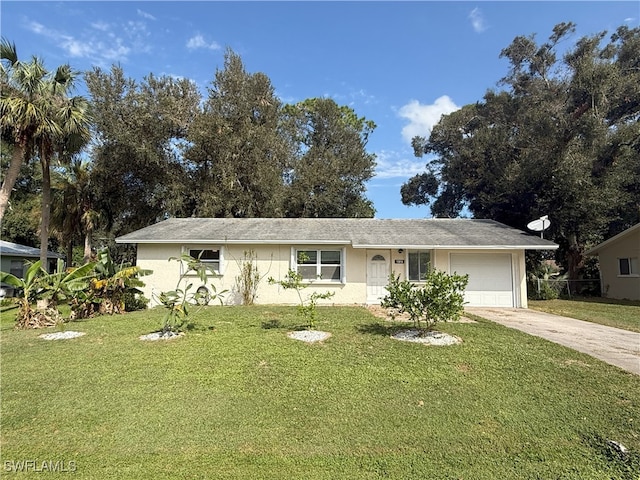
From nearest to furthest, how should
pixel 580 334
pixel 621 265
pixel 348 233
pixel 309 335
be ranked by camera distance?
pixel 309 335
pixel 580 334
pixel 348 233
pixel 621 265

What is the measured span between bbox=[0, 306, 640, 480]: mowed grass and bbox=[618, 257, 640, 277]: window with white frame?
1431cm

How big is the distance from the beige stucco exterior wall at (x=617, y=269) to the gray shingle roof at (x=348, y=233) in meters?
6.64

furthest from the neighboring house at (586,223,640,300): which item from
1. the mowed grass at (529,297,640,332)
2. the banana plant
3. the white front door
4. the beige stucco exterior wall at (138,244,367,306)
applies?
the banana plant

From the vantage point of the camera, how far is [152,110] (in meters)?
20.5

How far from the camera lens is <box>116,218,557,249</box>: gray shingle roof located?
13844 mm

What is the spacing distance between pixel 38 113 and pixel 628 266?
2638cm

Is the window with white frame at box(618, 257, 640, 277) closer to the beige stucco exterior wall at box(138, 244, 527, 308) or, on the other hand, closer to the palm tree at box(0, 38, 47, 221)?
the beige stucco exterior wall at box(138, 244, 527, 308)

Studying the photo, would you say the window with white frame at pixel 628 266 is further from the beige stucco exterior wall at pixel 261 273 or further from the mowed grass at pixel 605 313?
the beige stucco exterior wall at pixel 261 273

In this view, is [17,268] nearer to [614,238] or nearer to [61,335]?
[61,335]

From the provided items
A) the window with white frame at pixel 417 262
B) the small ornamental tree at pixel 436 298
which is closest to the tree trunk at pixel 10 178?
the small ornamental tree at pixel 436 298

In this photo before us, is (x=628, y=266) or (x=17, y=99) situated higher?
(x=17, y=99)

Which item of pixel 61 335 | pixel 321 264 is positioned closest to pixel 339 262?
pixel 321 264

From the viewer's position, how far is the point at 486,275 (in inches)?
561

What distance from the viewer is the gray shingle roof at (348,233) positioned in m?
13.8
